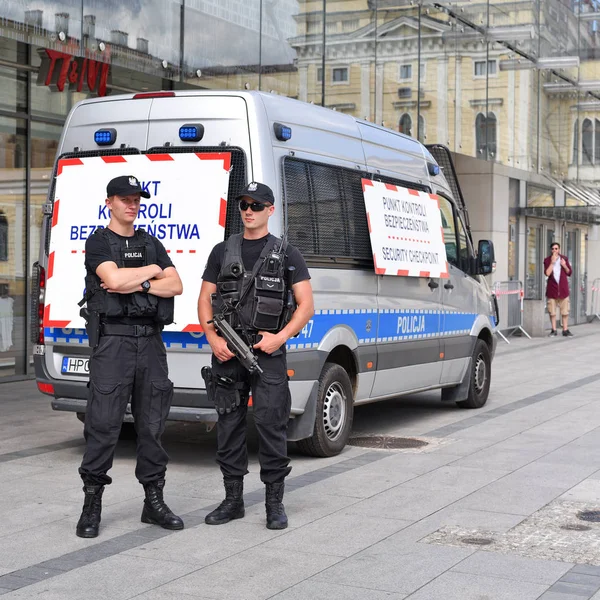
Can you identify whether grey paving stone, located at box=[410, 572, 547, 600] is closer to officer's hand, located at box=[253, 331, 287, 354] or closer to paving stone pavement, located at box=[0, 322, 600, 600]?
paving stone pavement, located at box=[0, 322, 600, 600]

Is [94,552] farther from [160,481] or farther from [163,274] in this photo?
[163,274]

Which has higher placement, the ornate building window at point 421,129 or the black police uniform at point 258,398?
the ornate building window at point 421,129

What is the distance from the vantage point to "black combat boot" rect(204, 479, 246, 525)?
6.23 metres

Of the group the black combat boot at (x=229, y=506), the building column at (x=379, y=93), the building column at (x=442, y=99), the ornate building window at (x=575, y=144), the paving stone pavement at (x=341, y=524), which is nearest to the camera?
the paving stone pavement at (x=341, y=524)

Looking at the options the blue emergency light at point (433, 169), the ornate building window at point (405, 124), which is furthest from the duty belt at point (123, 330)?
the ornate building window at point (405, 124)

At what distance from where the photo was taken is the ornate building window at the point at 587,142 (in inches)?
1152

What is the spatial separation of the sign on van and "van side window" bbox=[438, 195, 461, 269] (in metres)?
0.17

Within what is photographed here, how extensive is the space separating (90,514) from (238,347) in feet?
3.78

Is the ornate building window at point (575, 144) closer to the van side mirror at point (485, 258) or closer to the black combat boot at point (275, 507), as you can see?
the van side mirror at point (485, 258)

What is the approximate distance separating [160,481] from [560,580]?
220 cm

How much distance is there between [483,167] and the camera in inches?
906

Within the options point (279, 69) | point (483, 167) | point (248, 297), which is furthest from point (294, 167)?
point (483, 167)

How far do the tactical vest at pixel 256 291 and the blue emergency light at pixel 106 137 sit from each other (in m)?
2.13

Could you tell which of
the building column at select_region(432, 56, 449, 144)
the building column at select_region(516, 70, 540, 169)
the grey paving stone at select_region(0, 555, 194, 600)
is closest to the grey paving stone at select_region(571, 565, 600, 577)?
the grey paving stone at select_region(0, 555, 194, 600)
